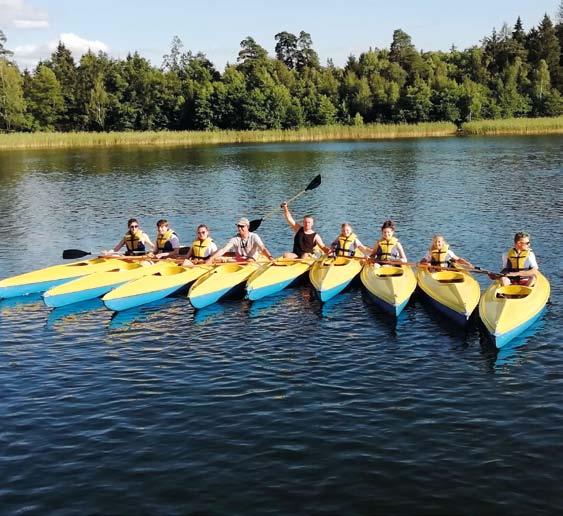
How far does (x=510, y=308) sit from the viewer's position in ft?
37.8

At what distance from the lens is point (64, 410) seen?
9125 millimetres

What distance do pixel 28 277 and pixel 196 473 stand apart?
9410mm

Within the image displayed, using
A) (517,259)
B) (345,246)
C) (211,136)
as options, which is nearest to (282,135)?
(211,136)

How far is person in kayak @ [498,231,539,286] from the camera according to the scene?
42.0ft

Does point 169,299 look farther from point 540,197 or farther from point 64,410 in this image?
point 540,197

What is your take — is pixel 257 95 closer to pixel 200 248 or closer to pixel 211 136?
pixel 211 136

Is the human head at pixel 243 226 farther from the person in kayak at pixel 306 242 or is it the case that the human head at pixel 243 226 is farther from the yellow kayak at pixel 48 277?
the yellow kayak at pixel 48 277

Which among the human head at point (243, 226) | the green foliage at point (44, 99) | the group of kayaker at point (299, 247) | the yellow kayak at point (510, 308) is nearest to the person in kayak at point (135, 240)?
the group of kayaker at point (299, 247)

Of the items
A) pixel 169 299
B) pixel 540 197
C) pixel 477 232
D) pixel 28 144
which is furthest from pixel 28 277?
pixel 28 144

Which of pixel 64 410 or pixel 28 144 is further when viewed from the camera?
pixel 28 144

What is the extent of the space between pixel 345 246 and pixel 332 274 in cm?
140

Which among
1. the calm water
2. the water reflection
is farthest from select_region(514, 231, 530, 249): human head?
the water reflection

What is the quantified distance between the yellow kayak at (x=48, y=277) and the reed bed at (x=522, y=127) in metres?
59.1

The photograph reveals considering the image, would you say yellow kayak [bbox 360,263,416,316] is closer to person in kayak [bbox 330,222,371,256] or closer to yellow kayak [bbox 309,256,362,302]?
yellow kayak [bbox 309,256,362,302]
